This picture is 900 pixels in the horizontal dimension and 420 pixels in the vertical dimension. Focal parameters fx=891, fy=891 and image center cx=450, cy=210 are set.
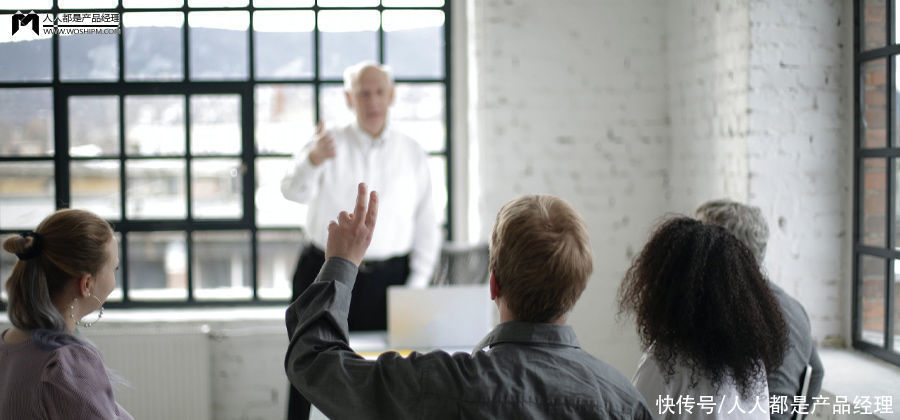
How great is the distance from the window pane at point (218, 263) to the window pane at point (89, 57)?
103 cm

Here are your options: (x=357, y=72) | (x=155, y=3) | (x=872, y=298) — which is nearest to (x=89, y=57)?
(x=155, y=3)

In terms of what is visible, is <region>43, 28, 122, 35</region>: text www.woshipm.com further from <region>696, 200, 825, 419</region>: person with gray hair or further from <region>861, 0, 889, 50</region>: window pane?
<region>861, 0, 889, 50</region>: window pane

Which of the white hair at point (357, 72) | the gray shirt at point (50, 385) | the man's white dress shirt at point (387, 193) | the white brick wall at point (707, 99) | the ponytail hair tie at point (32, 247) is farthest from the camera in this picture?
the man's white dress shirt at point (387, 193)

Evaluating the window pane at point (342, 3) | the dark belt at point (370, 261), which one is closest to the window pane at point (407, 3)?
the window pane at point (342, 3)

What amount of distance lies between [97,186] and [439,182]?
1.92m

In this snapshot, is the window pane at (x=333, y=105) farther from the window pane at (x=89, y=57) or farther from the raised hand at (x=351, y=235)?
the raised hand at (x=351, y=235)

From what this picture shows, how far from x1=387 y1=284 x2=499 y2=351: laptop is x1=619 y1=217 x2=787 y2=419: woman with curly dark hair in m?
1.33

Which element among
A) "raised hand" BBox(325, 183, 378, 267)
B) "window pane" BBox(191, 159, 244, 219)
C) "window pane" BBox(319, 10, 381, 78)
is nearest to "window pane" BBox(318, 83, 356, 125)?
"window pane" BBox(319, 10, 381, 78)

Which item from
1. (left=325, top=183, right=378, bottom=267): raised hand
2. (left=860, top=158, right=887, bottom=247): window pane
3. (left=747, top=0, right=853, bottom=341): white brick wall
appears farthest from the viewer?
(left=747, top=0, right=853, bottom=341): white brick wall

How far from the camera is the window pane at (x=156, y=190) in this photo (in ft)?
16.4

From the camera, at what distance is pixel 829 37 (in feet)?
12.5

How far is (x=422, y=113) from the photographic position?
5.12 meters

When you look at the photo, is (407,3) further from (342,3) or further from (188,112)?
(188,112)

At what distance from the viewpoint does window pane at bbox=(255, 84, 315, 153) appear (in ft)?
16.5
